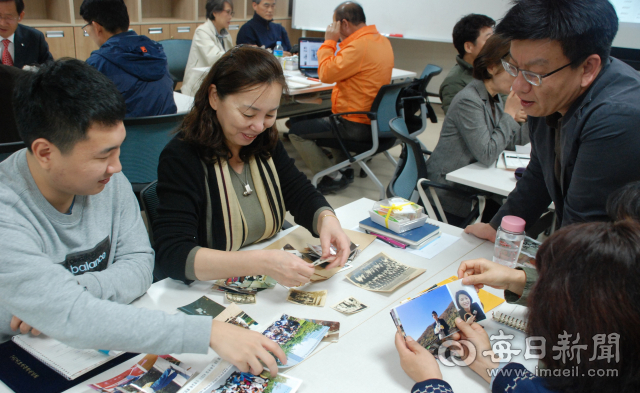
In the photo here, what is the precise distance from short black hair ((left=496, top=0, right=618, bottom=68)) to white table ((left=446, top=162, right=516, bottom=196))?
3.24ft

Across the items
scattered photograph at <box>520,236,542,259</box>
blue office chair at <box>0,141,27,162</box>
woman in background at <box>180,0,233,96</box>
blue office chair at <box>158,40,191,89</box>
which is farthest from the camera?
blue office chair at <box>158,40,191,89</box>

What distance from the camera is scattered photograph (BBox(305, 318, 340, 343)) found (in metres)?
1.13

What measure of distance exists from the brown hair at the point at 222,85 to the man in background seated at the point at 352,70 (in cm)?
217

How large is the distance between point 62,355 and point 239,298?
430 mm

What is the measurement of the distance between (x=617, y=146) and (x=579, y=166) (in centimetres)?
10

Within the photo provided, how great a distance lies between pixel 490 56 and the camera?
2.26m

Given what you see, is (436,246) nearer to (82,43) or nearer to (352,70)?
(352,70)

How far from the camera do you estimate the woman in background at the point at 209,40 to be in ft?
15.2

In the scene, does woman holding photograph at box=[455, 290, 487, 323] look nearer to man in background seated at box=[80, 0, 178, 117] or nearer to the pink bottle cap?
the pink bottle cap

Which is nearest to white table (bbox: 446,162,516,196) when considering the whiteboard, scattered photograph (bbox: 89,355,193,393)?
scattered photograph (bbox: 89,355,193,393)

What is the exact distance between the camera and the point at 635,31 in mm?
4406

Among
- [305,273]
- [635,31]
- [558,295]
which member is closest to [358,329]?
[305,273]

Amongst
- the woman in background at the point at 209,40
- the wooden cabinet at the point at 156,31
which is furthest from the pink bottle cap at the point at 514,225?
the wooden cabinet at the point at 156,31

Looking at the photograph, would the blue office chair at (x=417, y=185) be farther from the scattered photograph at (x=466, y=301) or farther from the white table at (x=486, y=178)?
the scattered photograph at (x=466, y=301)
